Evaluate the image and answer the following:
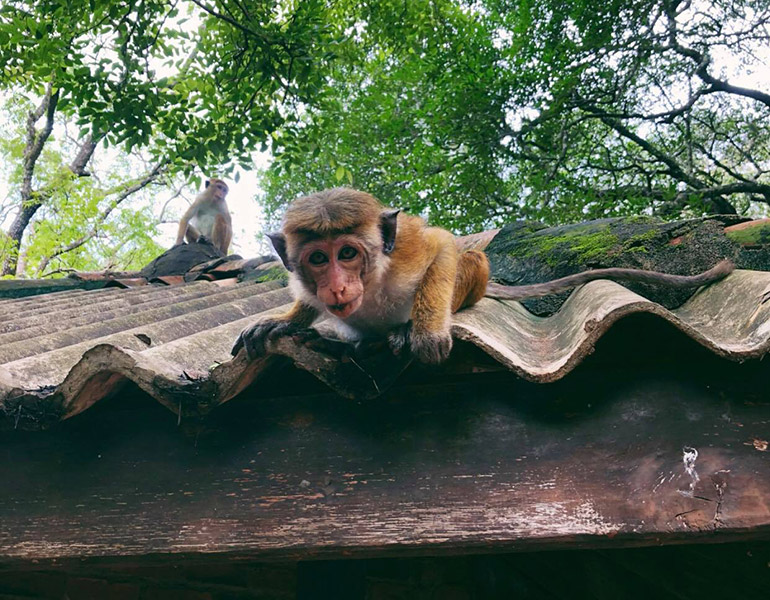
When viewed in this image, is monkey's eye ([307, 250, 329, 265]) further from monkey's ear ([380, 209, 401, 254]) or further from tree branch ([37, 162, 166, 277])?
tree branch ([37, 162, 166, 277])

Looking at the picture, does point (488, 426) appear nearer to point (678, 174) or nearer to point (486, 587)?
point (486, 587)

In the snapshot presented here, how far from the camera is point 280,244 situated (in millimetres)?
2533

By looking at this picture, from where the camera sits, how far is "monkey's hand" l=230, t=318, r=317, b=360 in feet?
5.39

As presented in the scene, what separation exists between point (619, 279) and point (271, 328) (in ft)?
5.76

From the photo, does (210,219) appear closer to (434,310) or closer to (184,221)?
(184,221)

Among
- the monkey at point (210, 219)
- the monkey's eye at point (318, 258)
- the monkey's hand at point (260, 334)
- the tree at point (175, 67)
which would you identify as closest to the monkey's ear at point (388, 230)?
the monkey's eye at point (318, 258)

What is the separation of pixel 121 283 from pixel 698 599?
6062 millimetres

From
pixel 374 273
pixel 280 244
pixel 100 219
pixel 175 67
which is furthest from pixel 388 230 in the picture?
pixel 100 219

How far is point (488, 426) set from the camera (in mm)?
1584

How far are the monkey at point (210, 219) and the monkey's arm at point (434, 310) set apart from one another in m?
10.8

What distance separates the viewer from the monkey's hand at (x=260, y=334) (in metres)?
1.64

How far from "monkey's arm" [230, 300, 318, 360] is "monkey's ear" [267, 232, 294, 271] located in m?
0.20

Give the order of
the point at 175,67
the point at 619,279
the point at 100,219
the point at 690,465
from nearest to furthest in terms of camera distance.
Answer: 1. the point at 690,465
2. the point at 619,279
3. the point at 175,67
4. the point at 100,219

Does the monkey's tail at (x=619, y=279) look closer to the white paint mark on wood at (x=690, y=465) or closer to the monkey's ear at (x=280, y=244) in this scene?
the monkey's ear at (x=280, y=244)
